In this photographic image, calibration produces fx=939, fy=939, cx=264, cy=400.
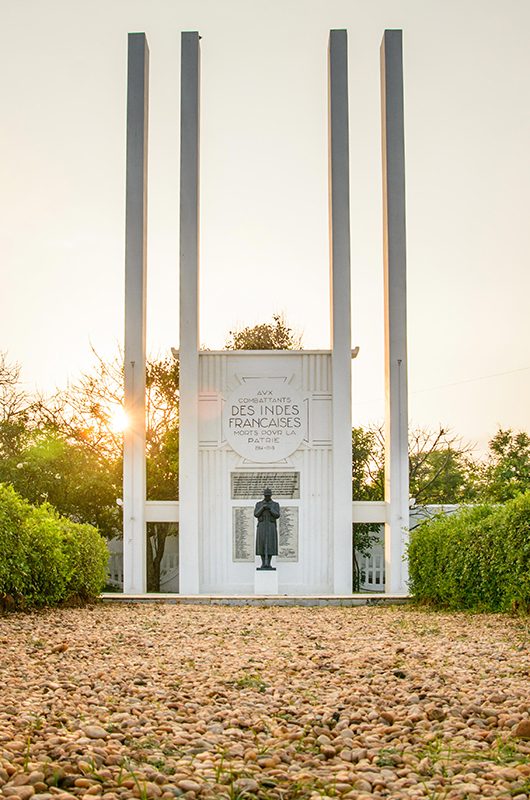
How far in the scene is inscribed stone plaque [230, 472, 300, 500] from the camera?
53.8 feet

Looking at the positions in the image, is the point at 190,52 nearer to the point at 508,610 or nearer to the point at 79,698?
the point at 508,610

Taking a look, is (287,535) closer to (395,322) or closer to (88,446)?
(395,322)

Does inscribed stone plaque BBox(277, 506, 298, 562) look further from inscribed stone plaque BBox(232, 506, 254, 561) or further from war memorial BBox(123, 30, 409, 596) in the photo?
inscribed stone plaque BBox(232, 506, 254, 561)

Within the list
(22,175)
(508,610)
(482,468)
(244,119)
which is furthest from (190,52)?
(482,468)

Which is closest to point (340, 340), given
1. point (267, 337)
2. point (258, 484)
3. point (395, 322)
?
point (395, 322)

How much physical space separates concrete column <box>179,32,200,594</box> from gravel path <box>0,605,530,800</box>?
839 cm

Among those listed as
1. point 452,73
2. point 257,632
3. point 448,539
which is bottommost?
point 257,632

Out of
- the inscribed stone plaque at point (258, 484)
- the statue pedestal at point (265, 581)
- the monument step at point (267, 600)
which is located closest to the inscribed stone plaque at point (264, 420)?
the inscribed stone plaque at point (258, 484)

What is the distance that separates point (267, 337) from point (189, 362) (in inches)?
389

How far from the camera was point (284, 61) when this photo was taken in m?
15.9

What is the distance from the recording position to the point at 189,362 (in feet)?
53.5

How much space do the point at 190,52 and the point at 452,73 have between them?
16.6ft

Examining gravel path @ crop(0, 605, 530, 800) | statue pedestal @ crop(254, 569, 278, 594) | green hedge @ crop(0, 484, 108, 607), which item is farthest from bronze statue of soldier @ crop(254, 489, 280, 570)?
gravel path @ crop(0, 605, 530, 800)

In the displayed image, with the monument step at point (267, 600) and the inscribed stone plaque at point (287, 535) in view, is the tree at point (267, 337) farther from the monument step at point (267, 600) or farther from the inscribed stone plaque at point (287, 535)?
the monument step at point (267, 600)
